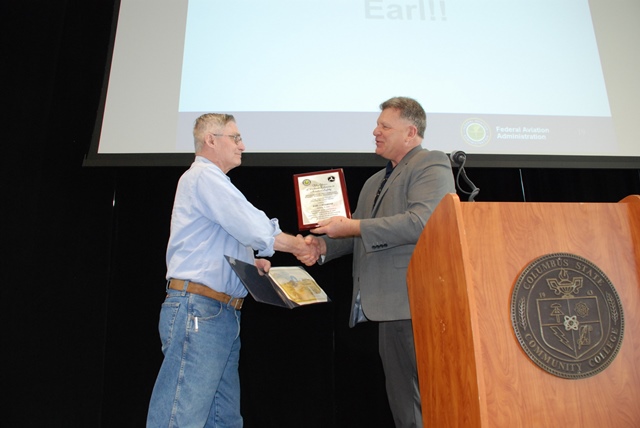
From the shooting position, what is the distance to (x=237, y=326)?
2.03m

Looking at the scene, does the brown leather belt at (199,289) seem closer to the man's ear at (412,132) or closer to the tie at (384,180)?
the tie at (384,180)

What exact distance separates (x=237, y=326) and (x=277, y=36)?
71.7 inches

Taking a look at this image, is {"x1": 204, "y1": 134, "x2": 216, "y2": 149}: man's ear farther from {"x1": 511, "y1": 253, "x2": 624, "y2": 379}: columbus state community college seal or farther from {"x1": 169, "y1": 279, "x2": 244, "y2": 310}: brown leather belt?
{"x1": 511, "y1": 253, "x2": 624, "y2": 379}: columbus state community college seal

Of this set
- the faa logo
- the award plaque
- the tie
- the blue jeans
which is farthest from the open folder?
the faa logo

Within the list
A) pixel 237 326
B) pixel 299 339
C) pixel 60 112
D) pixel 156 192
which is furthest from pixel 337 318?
pixel 60 112

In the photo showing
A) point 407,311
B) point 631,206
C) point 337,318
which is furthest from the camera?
point 337,318

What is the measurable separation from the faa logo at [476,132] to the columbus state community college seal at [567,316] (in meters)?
1.72

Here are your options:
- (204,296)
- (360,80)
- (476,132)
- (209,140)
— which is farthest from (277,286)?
(476,132)

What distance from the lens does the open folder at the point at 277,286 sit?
1.85 metres

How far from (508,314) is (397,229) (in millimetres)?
777

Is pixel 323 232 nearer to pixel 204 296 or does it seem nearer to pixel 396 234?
pixel 396 234

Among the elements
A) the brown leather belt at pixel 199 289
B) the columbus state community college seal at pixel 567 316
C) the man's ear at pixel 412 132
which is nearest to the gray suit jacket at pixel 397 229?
the man's ear at pixel 412 132

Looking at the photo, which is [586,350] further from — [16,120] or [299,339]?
[16,120]

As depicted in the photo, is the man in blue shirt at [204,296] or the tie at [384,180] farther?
the tie at [384,180]
